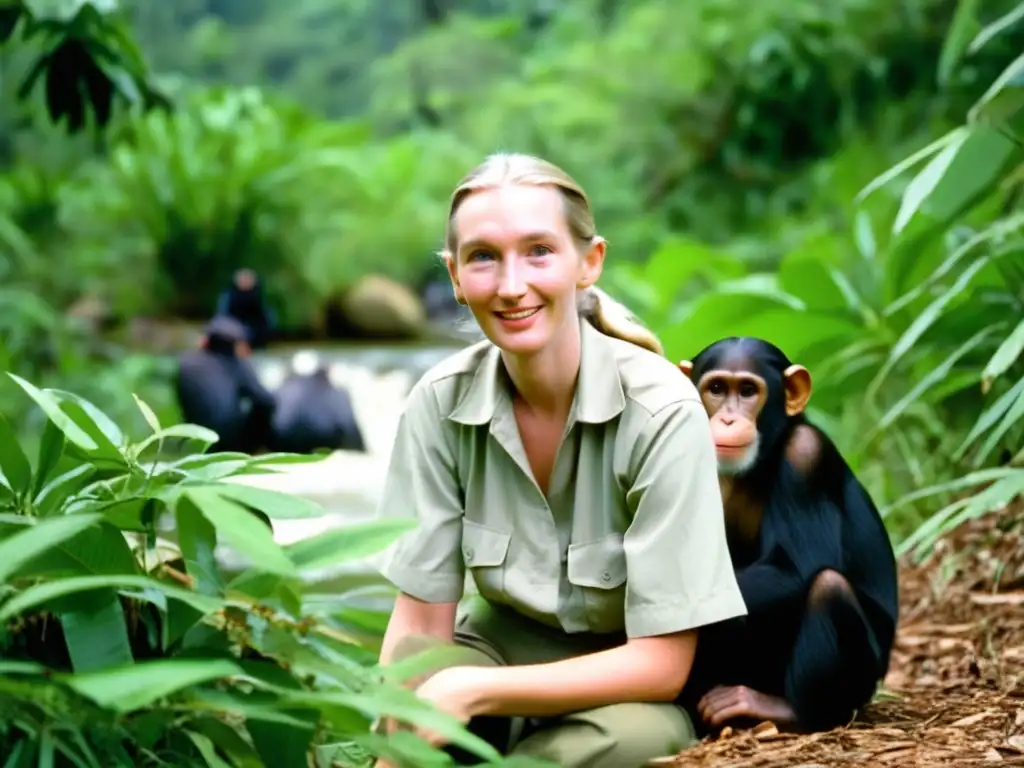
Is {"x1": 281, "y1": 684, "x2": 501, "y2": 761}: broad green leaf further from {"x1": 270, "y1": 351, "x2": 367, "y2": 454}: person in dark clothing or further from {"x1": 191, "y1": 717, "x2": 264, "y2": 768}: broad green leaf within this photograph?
{"x1": 270, "y1": 351, "x2": 367, "y2": 454}: person in dark clothing

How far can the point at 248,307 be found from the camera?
948 centimetres

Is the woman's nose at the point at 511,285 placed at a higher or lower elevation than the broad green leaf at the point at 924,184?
lower

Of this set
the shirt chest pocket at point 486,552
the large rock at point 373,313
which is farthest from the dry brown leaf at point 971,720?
the large rock at point 373,313

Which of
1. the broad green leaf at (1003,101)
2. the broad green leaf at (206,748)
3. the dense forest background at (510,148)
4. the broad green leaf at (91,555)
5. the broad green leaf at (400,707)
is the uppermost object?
the dense forest background at (510,148)

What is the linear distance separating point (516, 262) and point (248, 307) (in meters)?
7.80

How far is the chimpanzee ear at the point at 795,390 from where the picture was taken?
221 centimetres

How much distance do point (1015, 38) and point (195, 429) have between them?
16.2ft

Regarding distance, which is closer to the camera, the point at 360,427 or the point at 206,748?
the point at 206,748

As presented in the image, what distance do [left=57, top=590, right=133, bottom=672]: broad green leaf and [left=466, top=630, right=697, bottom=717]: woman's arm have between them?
47 centimetres

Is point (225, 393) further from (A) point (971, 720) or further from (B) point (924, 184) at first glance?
(A) point (971, 720)

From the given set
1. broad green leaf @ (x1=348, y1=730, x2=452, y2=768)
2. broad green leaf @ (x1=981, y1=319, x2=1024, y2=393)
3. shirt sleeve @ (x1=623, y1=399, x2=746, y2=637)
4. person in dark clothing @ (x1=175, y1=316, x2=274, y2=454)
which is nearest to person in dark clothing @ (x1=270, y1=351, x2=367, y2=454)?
person in dark clothing @ (x1=175, y1=316, x2=274, y2=454)

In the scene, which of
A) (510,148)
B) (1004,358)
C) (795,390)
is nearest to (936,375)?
(1004,358)

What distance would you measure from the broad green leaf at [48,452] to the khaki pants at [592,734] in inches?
22.8

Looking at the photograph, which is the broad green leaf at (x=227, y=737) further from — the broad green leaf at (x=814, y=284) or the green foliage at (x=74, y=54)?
the broad green leaf at (x=814, y=284)
